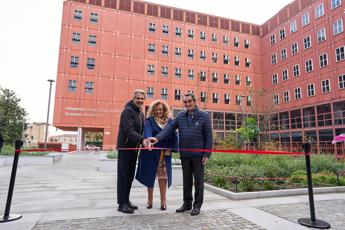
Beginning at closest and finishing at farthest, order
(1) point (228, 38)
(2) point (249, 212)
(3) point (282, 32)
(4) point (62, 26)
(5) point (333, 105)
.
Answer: (2) point (249, 212) → (5) point (333, 105) → (4) point (62, 26) → (3) point (282, 32) → (1) point (228, 38)

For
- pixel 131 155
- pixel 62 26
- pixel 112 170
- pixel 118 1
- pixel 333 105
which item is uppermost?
pixel 118 1

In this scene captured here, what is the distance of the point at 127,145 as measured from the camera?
14.4 ft

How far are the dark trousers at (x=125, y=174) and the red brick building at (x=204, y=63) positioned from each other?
23625 millimetres

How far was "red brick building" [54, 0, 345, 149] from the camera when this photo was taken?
92.3 ft

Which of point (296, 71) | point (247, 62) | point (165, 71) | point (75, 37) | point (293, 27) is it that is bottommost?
point (296, 71)

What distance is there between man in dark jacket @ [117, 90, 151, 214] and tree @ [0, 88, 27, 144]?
3550 cm

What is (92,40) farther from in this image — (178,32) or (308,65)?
(308,65)

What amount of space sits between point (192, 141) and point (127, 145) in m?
1.22

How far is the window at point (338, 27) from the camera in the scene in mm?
25938

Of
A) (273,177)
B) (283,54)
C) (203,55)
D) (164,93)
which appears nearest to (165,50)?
(203,55)

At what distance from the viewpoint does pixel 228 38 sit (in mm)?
39469

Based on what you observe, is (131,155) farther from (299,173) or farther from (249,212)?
(299,173)

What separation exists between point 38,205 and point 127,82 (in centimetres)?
3023

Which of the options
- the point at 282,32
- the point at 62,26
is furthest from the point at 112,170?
the point at 282,32
